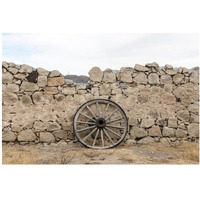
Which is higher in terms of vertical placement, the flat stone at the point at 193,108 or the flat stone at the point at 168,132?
the flat stone at the point at 193,108

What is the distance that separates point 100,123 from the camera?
5781mm

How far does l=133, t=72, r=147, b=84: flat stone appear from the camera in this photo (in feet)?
20.4

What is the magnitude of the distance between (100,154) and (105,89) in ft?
5.82

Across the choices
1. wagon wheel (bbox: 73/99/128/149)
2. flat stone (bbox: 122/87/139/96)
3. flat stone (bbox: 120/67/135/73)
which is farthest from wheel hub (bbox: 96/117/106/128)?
flat stone (bbox: 120/67/135/73)

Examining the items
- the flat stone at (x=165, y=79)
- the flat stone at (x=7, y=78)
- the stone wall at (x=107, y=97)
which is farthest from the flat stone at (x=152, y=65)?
the flat stone at (x=7, y=78)

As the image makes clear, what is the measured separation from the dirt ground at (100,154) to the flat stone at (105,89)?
1.38 m

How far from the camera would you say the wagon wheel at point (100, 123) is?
5777mm

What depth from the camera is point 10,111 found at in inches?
232

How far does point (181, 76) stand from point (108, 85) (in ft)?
6.44

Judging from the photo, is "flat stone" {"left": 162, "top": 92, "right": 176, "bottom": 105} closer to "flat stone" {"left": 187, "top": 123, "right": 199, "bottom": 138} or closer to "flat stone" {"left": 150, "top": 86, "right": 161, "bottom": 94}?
"flat stone" {"left": 150, "top": 86, "right": 161, "bottom": 94}

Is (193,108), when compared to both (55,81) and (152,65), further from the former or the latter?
(55,81)

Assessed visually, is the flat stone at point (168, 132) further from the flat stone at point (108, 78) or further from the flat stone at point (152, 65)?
the flat stone at point (108, 78)

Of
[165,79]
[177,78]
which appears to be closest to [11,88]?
[165,79]

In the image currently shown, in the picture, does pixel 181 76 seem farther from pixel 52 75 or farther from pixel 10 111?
pixel 10 111
